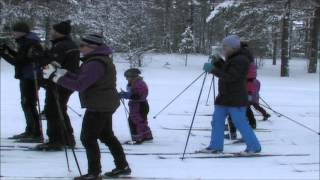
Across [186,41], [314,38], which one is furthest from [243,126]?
[186,41]

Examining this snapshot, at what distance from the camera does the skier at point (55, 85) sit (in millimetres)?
6781

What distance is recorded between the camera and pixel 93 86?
5336 millimetres

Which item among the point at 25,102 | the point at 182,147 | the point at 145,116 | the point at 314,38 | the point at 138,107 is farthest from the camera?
the point at 314,38

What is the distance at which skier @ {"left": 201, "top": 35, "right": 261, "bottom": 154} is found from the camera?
7.03 metres

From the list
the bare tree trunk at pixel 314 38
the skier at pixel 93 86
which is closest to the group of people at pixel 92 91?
the skier at pixel 93 86

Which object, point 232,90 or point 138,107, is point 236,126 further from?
point 138,107

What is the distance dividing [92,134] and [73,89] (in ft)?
1.63

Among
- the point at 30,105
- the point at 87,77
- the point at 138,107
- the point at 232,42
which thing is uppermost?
the point at 232,42

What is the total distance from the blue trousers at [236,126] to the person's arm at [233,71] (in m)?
0.43

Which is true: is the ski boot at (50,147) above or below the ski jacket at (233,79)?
below

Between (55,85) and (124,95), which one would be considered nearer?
(55,85)

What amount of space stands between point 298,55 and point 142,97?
39990 millimetres

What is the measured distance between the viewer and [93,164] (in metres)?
5.52

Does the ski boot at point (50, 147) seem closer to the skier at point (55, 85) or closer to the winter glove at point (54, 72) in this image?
the skier at point (55, 85)
